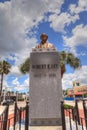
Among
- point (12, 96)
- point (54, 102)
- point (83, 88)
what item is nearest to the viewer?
point (54, 102)

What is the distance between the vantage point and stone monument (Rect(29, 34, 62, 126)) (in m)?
6.17

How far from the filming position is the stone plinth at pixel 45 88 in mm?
6168

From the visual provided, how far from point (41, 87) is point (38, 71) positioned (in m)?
0.62

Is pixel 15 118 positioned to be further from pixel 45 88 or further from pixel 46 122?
pixel 45 88

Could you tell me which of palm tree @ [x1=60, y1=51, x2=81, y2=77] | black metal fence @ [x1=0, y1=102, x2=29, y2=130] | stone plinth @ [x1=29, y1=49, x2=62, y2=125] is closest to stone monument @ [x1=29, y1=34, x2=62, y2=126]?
stone plinth @ [x1=29, y1=49, x2=62, y2=125]

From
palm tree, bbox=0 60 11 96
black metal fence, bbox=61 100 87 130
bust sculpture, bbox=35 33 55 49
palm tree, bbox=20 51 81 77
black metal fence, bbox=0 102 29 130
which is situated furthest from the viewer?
palm tree, bbox=0 60 11 96

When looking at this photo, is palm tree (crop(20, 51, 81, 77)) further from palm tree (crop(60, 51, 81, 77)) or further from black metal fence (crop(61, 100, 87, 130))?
black metal fence (crop(61, 100, 87, 130))

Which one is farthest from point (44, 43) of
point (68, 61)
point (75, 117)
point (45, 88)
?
point (68, 61)

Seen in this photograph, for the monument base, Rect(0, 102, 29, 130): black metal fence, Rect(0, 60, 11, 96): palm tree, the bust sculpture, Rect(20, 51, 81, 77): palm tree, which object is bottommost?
the monument base

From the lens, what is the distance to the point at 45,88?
6367 mm

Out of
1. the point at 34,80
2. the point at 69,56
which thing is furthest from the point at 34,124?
the point at 69,56

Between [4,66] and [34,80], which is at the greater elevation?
[4,66]

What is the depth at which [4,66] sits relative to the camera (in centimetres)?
4528

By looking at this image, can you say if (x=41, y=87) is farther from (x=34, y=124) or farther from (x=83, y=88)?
(x=83, y=88)
